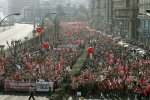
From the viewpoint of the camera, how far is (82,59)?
152ft

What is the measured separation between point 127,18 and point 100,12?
7078 centimetres

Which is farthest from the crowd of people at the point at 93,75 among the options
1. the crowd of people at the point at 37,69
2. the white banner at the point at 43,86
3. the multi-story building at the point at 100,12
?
the multi-story building at the point at 100,12


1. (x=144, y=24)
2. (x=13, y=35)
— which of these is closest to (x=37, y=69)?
(x=144, y=24)

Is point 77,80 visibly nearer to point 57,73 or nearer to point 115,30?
point 57,73

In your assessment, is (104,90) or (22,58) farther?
(22,58)

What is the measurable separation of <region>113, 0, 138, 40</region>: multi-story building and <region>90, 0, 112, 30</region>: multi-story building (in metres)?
23.7

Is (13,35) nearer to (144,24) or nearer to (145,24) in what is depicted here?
(144,24)

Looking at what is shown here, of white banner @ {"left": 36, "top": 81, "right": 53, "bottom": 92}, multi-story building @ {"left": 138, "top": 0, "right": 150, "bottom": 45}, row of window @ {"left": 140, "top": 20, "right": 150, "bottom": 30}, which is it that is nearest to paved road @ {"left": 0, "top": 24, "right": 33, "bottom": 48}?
multi-story building @ {"left": 138, "top": 0, "right": 150, "bottom": 45}

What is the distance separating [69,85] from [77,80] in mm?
887

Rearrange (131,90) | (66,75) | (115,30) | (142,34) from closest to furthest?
(131,90) < (66,75) < (142,34) < (115,30)

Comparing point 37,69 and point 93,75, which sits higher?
point 93,75

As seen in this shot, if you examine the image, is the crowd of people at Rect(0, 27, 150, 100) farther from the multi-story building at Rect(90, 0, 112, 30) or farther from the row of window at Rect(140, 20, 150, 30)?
the multi-story building at Rect(90, 0, 112, 30)

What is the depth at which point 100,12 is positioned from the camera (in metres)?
172

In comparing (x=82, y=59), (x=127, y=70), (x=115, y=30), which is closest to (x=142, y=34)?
(x=115, y=30)
